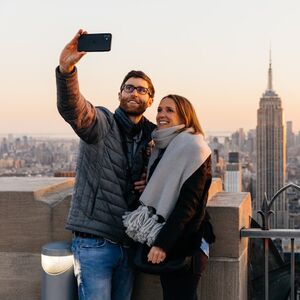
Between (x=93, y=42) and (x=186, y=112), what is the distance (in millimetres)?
636

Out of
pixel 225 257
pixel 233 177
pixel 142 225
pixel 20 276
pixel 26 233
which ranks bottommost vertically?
pixel 233 177

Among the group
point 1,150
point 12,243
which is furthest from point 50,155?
point 12,243

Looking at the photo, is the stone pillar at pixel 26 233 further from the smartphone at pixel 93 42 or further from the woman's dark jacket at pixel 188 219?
the smartphone at pixel 93 42

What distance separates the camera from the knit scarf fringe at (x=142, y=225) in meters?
2.89

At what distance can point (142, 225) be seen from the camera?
2926mm

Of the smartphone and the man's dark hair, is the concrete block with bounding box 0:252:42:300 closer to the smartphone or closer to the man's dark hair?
the man's dark hair

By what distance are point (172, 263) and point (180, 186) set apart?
0.40 meters

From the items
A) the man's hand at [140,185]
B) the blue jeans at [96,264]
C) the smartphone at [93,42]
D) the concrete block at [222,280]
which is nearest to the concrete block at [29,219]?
the blue jeans at [96,264]

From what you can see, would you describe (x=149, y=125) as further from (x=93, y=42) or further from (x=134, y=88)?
(x=93, y=42)

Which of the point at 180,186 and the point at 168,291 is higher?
the point at 180,186

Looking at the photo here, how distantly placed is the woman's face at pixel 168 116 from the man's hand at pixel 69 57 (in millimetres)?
547

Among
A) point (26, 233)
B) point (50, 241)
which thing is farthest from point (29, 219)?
point (50, 241)

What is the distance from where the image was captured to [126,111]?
3129mm

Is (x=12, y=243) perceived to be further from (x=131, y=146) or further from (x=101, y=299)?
(x=131, y=146)
